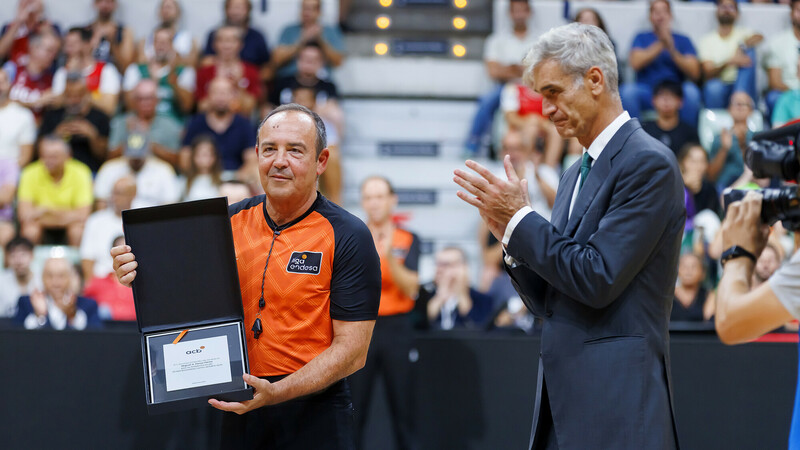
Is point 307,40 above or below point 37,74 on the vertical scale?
above

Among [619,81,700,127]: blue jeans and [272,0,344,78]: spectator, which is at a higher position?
[272,0,344,78]: spectator

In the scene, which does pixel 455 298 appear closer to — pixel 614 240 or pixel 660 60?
pixel 660 60

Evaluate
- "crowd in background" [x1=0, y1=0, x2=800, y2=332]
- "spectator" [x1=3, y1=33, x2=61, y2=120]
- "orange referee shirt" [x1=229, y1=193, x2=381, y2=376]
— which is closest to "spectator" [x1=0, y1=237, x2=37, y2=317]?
"crowd in background" [x1=0, y1=0, x2=800, y2=332]

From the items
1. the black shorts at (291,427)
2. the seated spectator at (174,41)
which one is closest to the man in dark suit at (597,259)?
the black shorts at (291,427)

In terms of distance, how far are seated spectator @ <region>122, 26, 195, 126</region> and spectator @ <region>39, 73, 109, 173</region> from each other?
399 millimetres

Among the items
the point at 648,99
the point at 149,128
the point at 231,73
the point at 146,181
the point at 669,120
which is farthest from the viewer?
the point at 648,99

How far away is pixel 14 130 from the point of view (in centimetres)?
857

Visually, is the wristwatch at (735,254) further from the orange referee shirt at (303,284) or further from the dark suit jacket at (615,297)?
the orange referee shirt at (303,284)

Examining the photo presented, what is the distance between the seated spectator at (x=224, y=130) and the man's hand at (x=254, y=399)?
18.8 ft

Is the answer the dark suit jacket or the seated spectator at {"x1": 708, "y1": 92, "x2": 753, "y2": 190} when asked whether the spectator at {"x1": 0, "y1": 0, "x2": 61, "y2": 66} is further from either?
the dark suit jacket

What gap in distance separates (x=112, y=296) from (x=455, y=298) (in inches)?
103

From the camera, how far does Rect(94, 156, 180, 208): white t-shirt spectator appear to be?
25.8 ft

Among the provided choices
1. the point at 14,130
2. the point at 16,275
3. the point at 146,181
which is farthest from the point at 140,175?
the point at 14,130

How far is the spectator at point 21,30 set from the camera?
9367 mm
